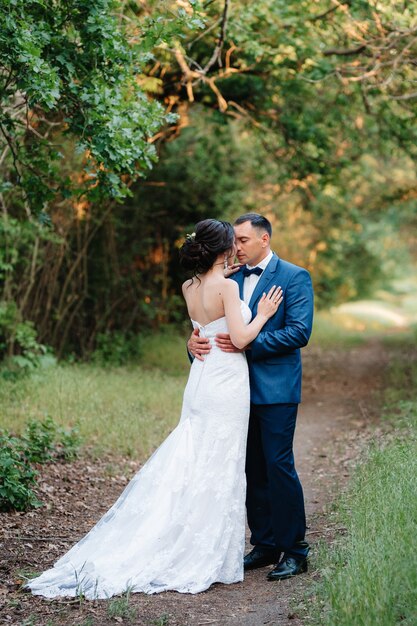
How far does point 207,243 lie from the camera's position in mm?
5074

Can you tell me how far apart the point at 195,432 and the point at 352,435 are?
513 cm

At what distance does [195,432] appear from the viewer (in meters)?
5.18

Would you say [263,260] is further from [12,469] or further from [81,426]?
[81,426]

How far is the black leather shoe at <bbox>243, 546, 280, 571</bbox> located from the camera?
5.36m

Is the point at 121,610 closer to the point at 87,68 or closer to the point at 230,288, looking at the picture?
the point at 230,288

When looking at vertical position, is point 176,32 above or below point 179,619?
above

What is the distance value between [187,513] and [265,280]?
1.57 m

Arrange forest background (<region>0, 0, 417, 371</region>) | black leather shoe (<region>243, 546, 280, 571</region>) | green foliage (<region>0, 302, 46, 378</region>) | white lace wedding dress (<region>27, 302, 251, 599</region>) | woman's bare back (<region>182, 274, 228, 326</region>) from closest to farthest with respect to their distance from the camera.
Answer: white lace wedding dress (<region>27, 302, 251, 599</region>) → woman's bare back (<region>182, 274, 228, 326</region>) → black leather shoe (<region>243, 546, 280, 571</region>) → forest background (<region>0, 0, 417, 371</region>) → green foliage (<region>0, 302, 46, 378</region>)

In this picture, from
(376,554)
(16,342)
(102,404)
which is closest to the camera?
(376,554)

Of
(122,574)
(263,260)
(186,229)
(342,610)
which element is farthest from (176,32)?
(186,229)

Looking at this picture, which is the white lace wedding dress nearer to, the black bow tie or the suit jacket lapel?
the suit jacket lapel

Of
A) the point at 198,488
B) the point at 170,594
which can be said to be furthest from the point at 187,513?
the point at 170,594

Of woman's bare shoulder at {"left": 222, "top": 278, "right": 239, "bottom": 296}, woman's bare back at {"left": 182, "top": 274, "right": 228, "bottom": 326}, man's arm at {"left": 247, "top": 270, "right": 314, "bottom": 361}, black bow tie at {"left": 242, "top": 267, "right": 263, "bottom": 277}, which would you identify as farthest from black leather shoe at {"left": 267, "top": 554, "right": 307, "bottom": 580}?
black bow tie at {"left": 242, "top": 267, "right": 263, "bottom": 277}

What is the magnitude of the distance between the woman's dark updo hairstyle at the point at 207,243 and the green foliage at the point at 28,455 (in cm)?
233
